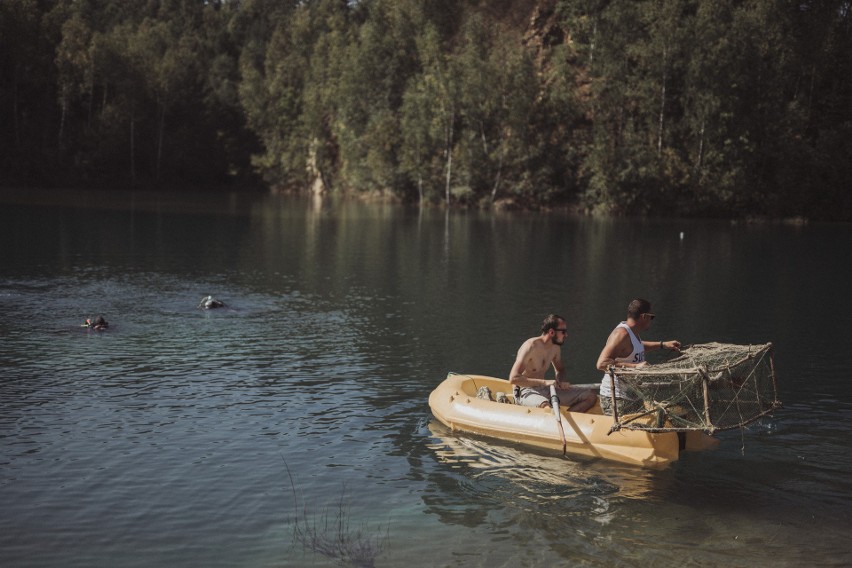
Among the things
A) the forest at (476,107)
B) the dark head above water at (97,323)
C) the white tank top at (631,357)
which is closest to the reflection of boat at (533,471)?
the white tank top at (631,357)

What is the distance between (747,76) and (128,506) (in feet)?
194

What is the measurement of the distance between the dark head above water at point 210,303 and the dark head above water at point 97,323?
3353 mm

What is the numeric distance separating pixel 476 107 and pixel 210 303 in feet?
156

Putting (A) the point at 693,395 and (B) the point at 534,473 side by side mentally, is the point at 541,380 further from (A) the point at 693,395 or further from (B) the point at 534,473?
(A) the point at 693,395

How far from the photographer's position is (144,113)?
86.1 m

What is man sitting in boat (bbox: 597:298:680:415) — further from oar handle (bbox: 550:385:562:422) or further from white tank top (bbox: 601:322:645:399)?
oar handle (bbox: 550:385:562:422)

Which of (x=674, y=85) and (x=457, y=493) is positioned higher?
(x=674, y=85)

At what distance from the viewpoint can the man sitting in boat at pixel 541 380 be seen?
1291 cm

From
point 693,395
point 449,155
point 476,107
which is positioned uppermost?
point 476,107

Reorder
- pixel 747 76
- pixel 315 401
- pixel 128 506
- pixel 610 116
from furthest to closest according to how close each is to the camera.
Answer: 1. pixel 610 116
2. pixel 747 76
3. pixel 315 401
4. pixel 128 506

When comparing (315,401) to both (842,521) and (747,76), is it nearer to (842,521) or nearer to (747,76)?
(842,521)

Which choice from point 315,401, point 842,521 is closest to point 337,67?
point 315,401

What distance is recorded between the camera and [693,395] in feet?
37.8

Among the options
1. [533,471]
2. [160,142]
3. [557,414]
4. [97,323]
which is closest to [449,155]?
[160,142]
